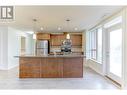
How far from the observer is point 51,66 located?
7.17 m

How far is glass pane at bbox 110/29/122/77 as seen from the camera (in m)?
6.27

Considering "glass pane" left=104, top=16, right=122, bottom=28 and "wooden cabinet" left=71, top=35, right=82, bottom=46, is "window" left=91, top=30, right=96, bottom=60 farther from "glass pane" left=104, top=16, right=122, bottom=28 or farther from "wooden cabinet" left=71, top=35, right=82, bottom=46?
"glass pane" left=104, top=16, right=122, bottom=28

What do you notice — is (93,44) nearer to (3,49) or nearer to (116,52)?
(116,52)

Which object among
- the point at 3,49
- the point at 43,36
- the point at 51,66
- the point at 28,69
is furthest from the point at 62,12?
the point at 43,36

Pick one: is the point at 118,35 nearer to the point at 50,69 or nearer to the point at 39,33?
the point at 50,69

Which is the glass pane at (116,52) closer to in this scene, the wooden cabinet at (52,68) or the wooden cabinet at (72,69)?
the wooden cabinet at (72,69)

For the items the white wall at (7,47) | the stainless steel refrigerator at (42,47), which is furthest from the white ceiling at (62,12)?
the stainless steel refrigerator at (42,47)

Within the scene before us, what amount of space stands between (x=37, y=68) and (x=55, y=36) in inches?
245

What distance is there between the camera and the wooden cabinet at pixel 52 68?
23.4ft

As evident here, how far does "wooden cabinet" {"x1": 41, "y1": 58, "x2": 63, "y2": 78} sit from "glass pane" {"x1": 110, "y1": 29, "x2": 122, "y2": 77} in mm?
2020
